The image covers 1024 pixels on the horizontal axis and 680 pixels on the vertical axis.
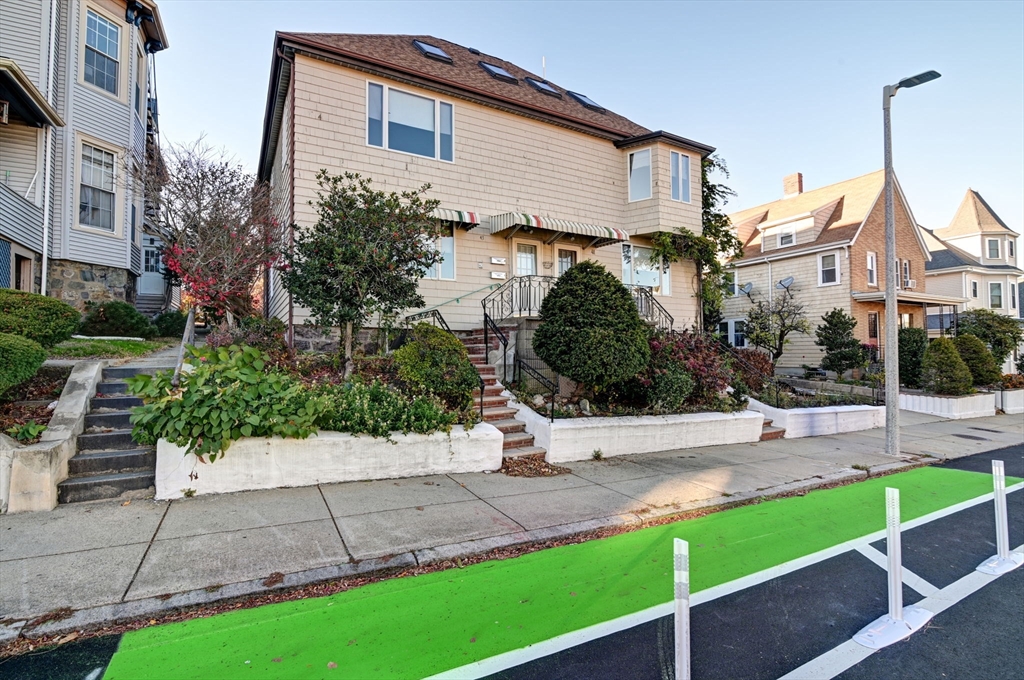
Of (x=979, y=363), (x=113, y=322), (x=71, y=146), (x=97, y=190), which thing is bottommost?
(x=979, y=363)

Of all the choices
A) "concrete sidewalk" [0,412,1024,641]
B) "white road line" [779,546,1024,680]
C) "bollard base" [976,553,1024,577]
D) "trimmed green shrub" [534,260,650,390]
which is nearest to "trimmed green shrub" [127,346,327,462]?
"concrete sidewalk" [0,412,1024,641]

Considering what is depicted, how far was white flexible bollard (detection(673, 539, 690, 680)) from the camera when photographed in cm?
234

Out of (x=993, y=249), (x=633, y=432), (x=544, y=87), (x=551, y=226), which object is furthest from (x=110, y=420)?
(x=993, y=249)

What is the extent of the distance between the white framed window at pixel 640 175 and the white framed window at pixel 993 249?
3195 cm

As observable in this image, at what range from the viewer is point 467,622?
11.3 ft

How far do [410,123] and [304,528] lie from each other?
9.97 meters

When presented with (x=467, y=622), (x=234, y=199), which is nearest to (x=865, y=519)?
(x=467, y=622)

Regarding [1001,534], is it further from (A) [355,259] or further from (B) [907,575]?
(A) [355,259]

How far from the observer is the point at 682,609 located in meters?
2.37

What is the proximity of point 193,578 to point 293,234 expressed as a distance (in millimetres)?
7847

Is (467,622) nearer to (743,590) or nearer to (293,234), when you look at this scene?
(743,590)

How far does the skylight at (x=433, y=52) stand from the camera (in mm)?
13320

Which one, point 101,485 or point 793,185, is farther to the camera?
point 793,185

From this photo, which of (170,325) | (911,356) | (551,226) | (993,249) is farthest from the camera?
(993,249)
